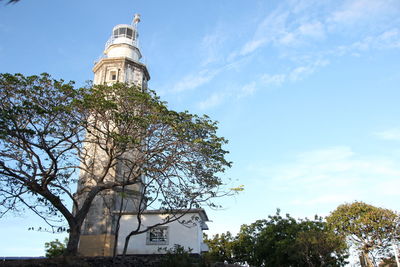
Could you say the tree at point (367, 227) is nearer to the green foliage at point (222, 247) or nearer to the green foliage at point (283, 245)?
the green foliage at point (283, 245)

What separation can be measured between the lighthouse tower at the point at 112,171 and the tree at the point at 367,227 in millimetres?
20002

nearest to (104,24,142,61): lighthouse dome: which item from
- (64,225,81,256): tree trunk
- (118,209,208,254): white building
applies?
(118,209,208,254): white building

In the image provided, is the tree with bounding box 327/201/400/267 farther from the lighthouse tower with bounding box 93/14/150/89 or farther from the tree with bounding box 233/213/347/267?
the lighthouse tower with bounding box 93/14/150/89

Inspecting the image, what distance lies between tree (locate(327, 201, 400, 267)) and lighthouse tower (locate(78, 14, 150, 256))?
20.0 m

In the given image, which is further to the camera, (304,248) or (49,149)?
(304,248)

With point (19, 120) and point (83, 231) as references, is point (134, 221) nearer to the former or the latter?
point (83, 231)

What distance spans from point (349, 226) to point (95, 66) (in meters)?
27.7

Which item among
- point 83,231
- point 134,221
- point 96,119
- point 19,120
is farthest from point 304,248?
point 19,120

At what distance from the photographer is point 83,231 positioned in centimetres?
2394

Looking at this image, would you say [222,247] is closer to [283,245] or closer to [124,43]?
[283,245]

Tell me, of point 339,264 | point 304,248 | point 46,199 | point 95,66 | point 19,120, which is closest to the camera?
point 19,120

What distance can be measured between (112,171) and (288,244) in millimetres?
15584

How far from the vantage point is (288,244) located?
93.7 ft

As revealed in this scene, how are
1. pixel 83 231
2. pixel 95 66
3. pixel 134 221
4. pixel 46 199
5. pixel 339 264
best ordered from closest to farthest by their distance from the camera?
pixel 46 199 < pixel 134 221 < pixel 83 231 < pixel 339 264 < pixel 95 66
